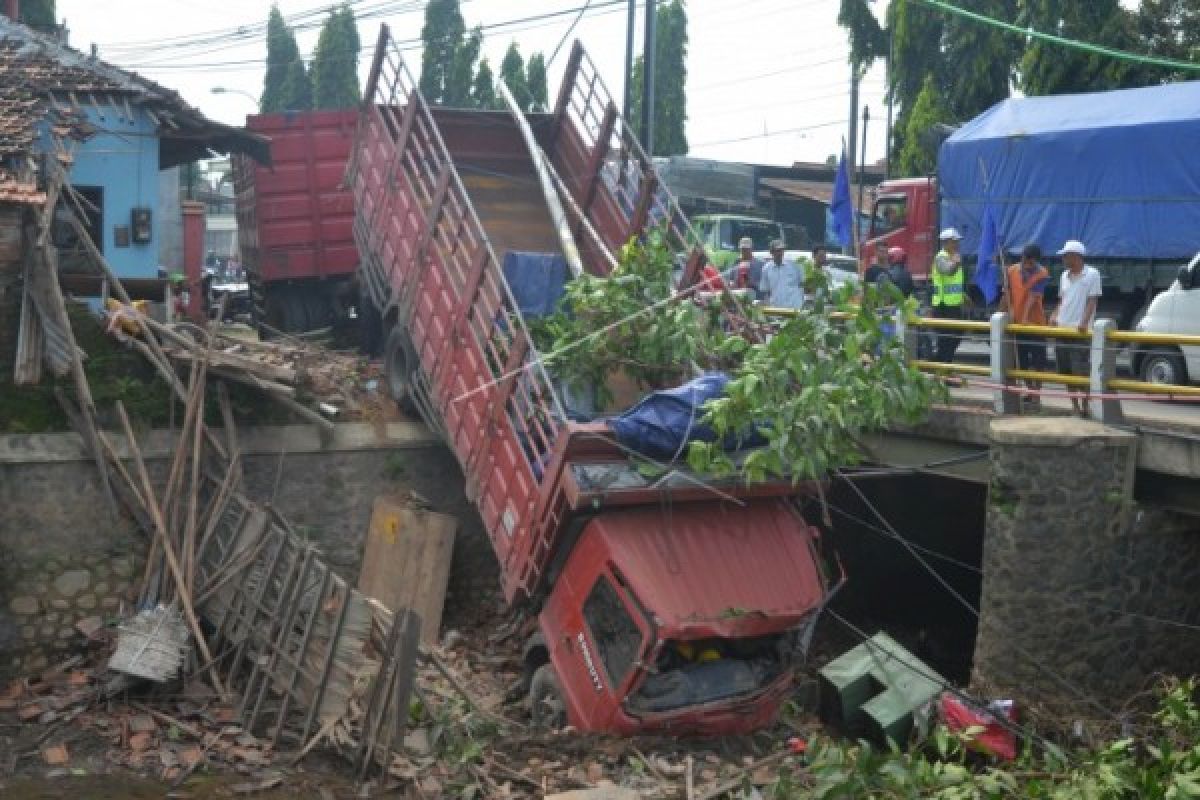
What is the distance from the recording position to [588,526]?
36.3 feet

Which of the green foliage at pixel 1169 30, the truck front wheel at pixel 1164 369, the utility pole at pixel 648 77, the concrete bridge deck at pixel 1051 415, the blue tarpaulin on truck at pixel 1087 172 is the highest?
the green foliage at pixel 1169 30

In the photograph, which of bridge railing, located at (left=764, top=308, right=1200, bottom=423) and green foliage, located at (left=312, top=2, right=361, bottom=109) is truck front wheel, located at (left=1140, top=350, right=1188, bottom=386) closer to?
bridge railing, located at (left=764, top=308, right=1200, bottom=423)

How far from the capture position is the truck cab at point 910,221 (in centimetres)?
2195

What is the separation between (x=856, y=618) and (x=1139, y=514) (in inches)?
194

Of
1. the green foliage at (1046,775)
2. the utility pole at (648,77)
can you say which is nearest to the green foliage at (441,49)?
the utility pole at (648,77)

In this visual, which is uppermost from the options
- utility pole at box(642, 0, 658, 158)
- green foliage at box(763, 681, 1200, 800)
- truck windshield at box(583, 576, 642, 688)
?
utility pole at box(642, 0, 658, 158)

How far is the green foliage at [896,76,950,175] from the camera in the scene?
31.9 metres

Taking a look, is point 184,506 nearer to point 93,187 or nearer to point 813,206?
point 93,187

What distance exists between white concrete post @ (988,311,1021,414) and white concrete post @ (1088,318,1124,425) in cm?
87

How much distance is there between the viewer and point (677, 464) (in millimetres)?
11156

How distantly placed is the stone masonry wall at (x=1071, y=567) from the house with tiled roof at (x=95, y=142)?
8.89 m

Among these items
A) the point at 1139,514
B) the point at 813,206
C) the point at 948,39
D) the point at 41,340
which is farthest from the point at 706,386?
the point at 813,206

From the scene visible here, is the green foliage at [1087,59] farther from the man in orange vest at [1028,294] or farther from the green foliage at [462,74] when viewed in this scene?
the green foliage at [462,74]

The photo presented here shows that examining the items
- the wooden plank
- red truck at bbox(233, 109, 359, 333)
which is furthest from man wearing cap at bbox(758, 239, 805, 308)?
red truck at bbox(233, 109, 359, 333)
